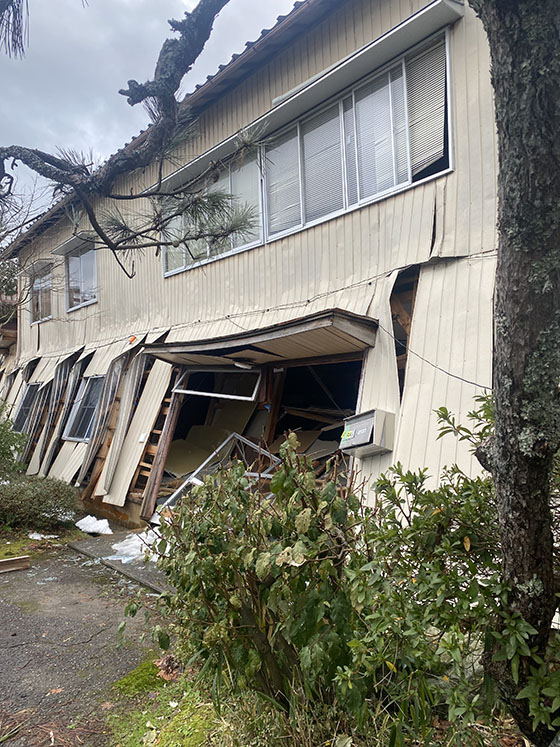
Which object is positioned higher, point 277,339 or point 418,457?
point 277,339

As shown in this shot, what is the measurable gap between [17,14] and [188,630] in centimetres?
557

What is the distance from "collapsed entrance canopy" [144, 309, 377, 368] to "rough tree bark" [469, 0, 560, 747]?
3575mm

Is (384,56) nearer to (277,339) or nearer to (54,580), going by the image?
(277,339)

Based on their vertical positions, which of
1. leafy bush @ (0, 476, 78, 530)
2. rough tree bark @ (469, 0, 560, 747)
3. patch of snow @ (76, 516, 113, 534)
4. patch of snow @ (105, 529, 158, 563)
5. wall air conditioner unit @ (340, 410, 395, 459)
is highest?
rough tree bark @ (469, 0, 560, 747)

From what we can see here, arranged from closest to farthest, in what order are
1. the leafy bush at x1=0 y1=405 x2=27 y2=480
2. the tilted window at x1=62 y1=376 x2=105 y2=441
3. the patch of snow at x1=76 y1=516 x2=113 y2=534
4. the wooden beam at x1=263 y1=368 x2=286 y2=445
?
the wooden beam at x1=263 y1=368 x2=286 y2=445, the patch of snow at x1=76 y1=516 x2=113 y2=534, the leafy bush at x1=0 y1=405 x2=27 y2=480, the tilted window at x1=62 y1=376 x2=105 y2=441

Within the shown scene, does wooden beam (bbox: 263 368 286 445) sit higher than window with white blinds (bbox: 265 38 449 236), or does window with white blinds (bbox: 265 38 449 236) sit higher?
window with white blinds (bbox: 265 38 449 236)

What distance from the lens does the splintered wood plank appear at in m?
6.15

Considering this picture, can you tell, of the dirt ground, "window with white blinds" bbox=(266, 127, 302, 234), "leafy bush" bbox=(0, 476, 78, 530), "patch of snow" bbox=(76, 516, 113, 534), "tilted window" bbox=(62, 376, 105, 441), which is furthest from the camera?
"tilted window" bbox=(62, 376, 105, 441)

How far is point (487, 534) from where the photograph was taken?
1.94 meters

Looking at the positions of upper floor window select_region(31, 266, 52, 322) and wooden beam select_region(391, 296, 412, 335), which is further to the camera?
upper floor window select_region(31, 266, 52, 322)

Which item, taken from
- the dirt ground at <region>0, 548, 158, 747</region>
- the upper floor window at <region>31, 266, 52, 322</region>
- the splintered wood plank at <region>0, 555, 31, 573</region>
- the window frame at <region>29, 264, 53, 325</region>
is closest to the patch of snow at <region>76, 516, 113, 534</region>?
the splintered wood plank at <region>0, 555, 31, 573</region>

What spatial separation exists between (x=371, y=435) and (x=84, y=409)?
806 centimetres

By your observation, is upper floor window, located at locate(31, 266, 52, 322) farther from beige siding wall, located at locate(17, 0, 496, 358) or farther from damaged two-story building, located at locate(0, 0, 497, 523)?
beige siding wall, located at locate(17, 0, 496, 358)

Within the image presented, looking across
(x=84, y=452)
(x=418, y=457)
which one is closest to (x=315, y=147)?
(x=418, y=457)
